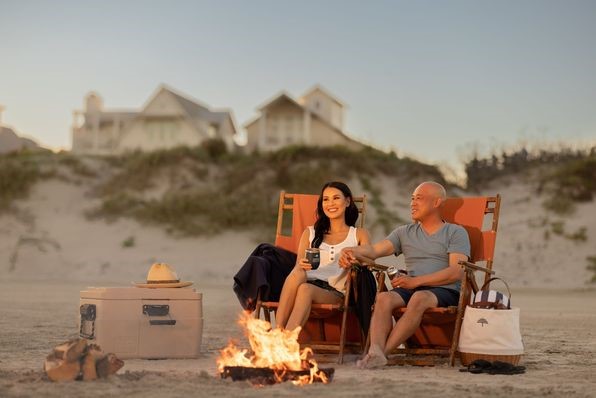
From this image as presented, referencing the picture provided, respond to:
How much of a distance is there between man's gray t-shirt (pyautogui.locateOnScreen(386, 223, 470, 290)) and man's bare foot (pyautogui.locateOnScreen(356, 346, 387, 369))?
658 mm

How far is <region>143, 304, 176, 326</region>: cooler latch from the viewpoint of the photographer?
575 centimetres

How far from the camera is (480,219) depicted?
235 inches

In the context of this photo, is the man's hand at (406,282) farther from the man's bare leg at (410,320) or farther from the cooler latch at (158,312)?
the cooler latch at (158,312)

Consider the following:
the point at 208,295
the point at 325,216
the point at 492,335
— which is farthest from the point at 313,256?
the point at 208,295

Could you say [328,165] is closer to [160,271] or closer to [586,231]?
[586,231]

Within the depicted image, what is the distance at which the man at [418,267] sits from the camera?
5.30 metres

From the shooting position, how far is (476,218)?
5.97 meters

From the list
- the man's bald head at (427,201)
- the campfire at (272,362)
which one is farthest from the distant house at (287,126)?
the campfire at (272,362)

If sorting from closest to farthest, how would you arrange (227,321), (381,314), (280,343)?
(280,343), (381,314), (227,321)

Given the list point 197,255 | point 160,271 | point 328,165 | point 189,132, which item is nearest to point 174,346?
point 160,271

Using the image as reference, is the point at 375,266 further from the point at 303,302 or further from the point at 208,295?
the point at 208,295

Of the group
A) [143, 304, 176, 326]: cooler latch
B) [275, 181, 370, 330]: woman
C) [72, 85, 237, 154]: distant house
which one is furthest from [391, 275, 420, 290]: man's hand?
[72, 85, 237, 154]: distant house

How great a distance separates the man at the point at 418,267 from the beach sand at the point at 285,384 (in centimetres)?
22

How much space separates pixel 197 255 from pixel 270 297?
1259 centimetres
